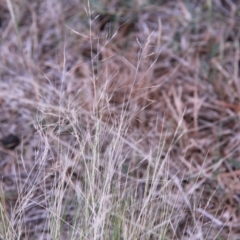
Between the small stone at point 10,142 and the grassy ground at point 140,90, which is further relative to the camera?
the small stone at point 10,142

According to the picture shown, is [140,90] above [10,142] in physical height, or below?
above

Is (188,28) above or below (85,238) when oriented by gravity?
below

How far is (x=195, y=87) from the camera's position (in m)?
2.84

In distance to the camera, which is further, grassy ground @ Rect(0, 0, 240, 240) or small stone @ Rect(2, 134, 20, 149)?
small stone @ Rect(2, 134, 20, 149)

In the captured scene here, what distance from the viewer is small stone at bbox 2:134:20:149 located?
266 cm

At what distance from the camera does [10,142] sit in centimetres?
266

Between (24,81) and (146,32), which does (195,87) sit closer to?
(146,32)

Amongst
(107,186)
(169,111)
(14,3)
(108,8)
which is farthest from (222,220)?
(14,3)

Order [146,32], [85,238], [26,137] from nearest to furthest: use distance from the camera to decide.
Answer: [85,238], [26,137], [146,32]

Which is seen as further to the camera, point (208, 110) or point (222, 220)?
point (208, 110)

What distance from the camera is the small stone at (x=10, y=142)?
266 centimetres

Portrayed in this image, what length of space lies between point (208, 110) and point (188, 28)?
0.47 meters

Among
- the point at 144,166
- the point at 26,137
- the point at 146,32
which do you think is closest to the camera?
the point at 144,166

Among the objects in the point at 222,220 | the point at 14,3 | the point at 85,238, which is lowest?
the point at 222,220
